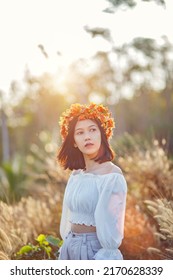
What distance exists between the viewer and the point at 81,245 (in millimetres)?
4113

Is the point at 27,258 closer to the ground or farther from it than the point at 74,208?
closer to the ground

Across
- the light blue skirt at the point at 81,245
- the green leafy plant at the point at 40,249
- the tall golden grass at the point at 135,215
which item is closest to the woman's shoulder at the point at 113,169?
the light blue skirt at the point at 81,245

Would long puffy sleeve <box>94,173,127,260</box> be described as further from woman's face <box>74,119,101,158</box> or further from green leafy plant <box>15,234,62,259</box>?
green leafy plant <box>15,234,62,259</box>

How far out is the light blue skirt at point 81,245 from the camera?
4.08 m

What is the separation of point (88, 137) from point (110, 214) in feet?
1.85

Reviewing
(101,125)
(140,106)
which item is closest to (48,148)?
(101,125)

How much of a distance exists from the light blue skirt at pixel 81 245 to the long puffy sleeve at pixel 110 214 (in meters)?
0.09

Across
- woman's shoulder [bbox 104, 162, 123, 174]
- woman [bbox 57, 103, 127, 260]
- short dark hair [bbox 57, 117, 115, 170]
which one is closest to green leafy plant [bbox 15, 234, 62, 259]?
woman [bbox 57, 103, 127, 260]

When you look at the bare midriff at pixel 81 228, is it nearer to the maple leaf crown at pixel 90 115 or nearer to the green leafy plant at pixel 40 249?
the maple leaf crown at pixel 90 115

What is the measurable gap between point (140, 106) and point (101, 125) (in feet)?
82.3

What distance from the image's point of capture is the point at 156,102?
29.8 meters

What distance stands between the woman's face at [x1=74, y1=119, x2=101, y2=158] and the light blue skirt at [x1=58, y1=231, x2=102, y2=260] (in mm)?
531

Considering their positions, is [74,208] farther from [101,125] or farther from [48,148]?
[48,148]

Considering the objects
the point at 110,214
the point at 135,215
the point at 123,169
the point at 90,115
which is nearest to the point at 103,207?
the point at 110,214
